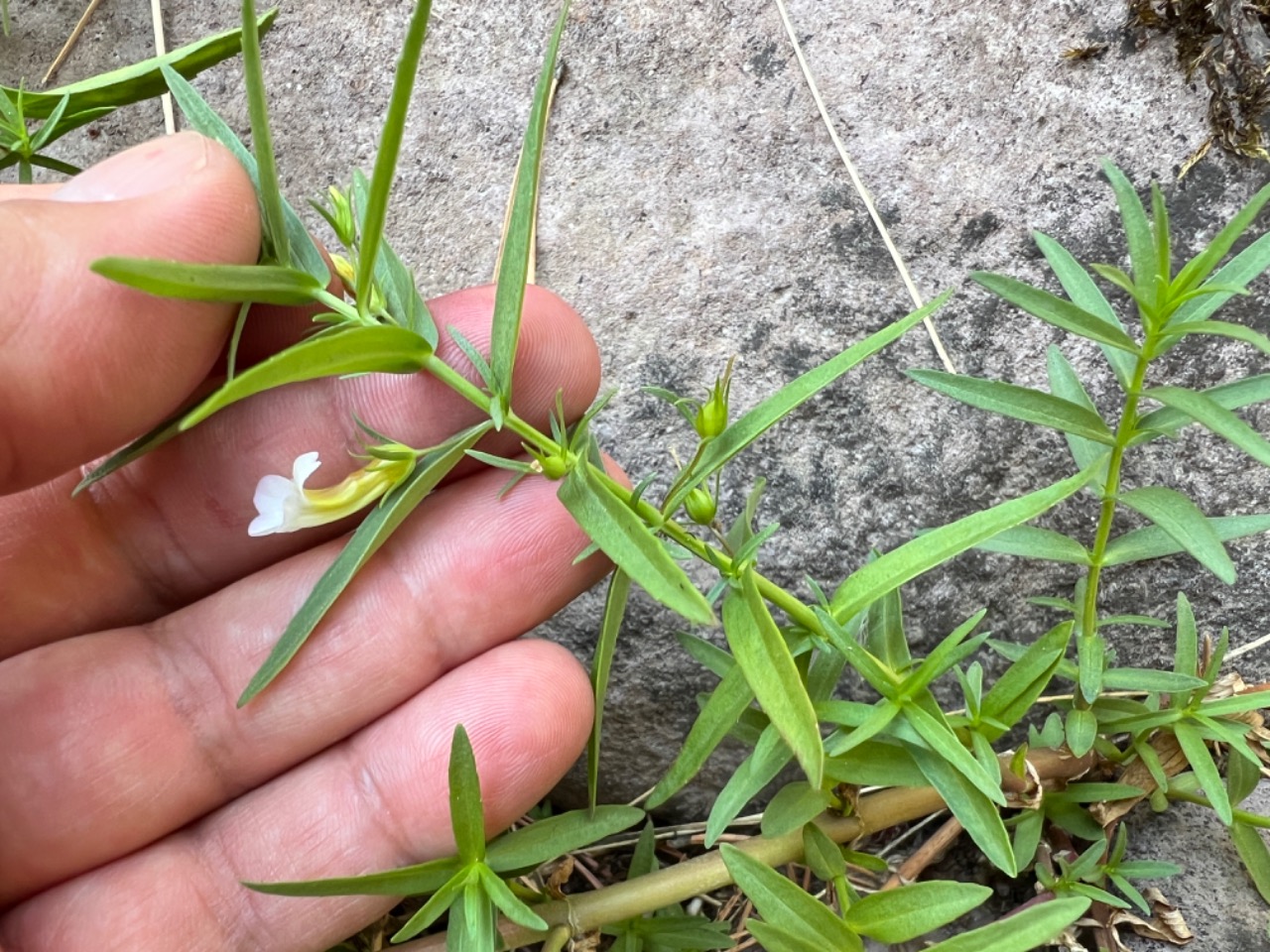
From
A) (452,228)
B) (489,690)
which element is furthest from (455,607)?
(452,228)

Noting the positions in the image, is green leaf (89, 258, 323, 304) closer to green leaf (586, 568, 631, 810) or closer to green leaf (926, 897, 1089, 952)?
green leaf (586, 568, 631, 810)

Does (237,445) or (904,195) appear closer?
(237,445)

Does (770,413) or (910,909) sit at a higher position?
(770,413)

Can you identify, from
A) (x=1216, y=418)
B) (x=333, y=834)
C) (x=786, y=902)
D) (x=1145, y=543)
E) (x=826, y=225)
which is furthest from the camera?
(x=826, y=225)

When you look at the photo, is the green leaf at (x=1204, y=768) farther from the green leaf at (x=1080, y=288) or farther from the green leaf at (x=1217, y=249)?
the green leaf at (x=1217, y=249)

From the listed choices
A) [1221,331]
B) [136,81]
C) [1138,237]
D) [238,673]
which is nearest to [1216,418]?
[1221,331]

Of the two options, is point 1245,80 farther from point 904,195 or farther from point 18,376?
point 18,376

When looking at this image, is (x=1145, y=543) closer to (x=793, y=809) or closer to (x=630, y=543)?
(x=793, y=809)

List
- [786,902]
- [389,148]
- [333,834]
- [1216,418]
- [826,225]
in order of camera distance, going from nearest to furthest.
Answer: [389,148]
[1216,418]
[786,902]
[333,834]
[826,225]
